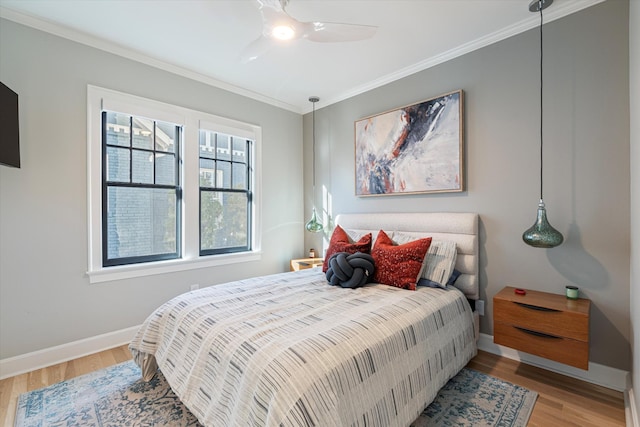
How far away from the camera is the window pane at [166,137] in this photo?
3.08m

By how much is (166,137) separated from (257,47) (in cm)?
160

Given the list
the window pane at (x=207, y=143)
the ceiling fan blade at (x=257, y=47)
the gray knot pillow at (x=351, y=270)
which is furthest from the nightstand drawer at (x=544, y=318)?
the window pane at (x=207, y=143)

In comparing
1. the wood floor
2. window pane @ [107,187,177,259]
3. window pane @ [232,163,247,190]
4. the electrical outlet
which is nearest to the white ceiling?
window pane @ [232,163,247,190]

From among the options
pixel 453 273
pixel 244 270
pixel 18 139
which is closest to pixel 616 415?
pixel 453 273

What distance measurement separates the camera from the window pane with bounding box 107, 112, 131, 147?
2.78 m

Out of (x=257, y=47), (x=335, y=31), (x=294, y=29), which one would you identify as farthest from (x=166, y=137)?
(x=335, y=31)

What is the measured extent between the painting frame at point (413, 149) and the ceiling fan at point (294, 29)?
1.21 metres

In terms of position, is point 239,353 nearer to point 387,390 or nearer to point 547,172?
point 387,390

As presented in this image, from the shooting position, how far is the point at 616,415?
1.75m

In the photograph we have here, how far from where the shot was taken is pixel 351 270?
2406 millimetres

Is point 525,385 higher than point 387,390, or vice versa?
point 387,390

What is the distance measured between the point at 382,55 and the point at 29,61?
3017 mm

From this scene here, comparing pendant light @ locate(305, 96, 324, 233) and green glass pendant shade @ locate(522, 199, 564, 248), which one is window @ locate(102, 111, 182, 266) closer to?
pendant light @ locate(305, 96, 324, 233)

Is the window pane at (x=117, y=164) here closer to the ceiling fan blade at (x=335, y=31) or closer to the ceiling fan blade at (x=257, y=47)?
the ceiling fan blade at (x=257, y=47)
